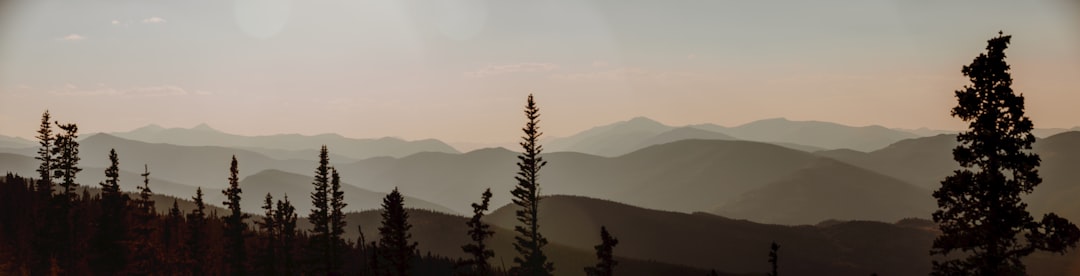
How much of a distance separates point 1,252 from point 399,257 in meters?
75.9

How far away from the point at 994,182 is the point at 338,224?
64.2 metres

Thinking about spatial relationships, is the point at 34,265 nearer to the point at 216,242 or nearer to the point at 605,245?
the point at 216,242

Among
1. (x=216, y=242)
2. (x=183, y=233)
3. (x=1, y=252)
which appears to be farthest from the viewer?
(x=216, y=242)

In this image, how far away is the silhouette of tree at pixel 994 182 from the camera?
77.6 feet

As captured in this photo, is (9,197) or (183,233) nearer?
(183,233)

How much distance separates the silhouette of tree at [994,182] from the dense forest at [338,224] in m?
0.04

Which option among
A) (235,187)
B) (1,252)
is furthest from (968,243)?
(1,252)

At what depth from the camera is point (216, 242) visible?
343ft

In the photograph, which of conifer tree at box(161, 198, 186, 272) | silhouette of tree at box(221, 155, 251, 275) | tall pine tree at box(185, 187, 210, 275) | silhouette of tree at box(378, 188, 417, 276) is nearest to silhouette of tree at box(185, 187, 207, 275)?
tall pine tree at box(185, 187, 210, 275)

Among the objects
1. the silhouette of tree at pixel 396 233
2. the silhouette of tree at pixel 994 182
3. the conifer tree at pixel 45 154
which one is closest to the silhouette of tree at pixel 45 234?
the conifer tree at pixel 45 154

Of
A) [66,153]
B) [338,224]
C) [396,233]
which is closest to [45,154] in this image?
[66,153]

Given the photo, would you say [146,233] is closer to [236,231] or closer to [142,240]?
[142,240]

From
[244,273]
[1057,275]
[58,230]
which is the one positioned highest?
[58,230]

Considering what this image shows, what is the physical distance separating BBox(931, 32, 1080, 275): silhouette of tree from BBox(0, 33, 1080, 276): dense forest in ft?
0.14
